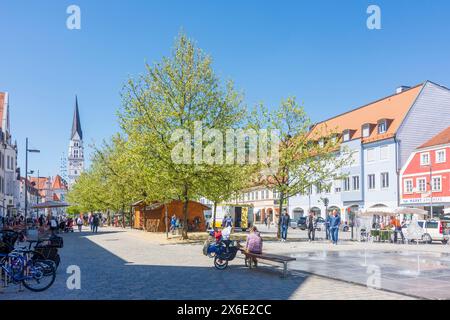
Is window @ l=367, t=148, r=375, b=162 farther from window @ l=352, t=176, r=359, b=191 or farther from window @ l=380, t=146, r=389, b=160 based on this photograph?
window @ l=352, t=176, r=359, b=191

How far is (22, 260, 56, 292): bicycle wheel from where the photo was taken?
11.3m

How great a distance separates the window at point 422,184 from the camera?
157ft

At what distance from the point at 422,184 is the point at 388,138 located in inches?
268

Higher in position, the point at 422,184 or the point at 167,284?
the point at 422,184

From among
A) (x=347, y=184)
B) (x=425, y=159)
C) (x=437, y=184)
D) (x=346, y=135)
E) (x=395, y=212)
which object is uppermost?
(x=346, y=135)

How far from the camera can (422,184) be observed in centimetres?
4834

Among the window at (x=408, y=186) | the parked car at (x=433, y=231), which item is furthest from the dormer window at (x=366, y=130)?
the parked car at (x=433, y=231)

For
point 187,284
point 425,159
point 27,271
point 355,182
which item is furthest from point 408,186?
point 27,271

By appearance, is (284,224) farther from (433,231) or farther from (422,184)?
(422,184)

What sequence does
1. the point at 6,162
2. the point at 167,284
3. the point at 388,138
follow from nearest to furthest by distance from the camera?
1. the point at 167,284
2. the point at 388,138
3. the point at 6,162

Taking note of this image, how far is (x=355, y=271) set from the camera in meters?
14.4
